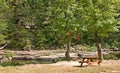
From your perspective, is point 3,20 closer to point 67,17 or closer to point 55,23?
point 55,23

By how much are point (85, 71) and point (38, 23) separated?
23.5m

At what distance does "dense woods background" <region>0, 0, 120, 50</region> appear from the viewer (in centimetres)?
2334

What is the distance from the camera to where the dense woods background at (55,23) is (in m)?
23.3

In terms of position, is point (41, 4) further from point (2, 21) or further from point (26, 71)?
point (26, 71)

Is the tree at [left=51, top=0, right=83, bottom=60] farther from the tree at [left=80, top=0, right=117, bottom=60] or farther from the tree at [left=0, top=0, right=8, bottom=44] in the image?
the tree at [left=0, top=0, right=8, bottom=44]

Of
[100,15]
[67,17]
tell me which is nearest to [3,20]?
[67,17]

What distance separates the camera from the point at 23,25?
127ft

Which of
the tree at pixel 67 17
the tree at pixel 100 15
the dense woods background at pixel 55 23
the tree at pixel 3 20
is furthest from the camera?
the tree at pixel 3 20

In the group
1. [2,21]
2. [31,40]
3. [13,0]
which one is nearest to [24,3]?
[13,0]

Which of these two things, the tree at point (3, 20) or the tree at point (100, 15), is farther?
the tree at point (3, 20)

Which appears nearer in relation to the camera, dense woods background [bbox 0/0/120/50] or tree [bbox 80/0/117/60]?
tree [bbox 80/0/117/60]

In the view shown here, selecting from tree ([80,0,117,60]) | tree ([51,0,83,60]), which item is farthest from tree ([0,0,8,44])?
tree ([80,0,117,60])

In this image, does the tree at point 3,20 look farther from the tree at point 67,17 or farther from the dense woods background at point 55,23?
the tree at point 67,17

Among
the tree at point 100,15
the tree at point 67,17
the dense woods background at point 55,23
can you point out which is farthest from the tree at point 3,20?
the tree at point 100,15
